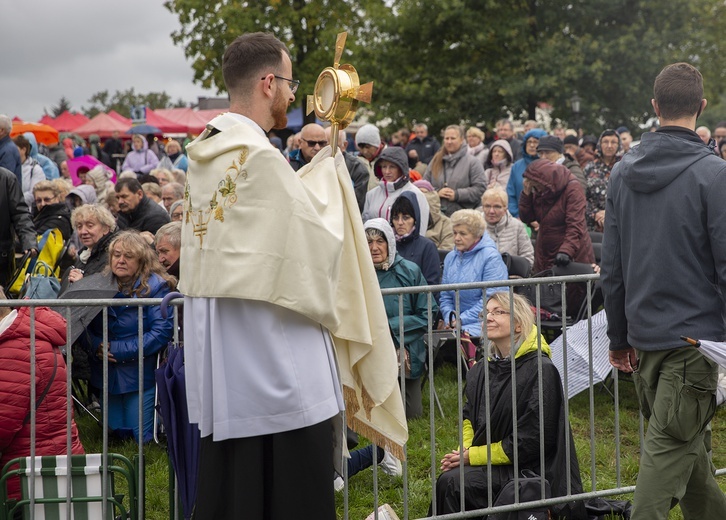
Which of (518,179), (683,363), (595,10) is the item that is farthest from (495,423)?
(595,10)

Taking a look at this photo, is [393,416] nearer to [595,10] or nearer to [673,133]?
[673,133]

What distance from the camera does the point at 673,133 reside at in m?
3.72

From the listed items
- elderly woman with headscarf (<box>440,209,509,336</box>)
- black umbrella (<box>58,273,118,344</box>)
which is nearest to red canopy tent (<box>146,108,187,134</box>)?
elderly woman with headscarf (<box>440,209,509,336</box>)

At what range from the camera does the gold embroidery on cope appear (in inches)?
113

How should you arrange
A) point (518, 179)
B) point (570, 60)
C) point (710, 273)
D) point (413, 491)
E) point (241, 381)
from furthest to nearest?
point (570, 60) < point (518, 179) < point (413, 491) < point (710, 273) < point (241, 381)

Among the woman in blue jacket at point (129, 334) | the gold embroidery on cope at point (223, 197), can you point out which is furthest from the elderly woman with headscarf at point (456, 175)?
the gold embroidery on cope at point (223, 197)

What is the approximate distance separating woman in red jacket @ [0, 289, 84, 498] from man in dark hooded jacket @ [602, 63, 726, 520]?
2.63m

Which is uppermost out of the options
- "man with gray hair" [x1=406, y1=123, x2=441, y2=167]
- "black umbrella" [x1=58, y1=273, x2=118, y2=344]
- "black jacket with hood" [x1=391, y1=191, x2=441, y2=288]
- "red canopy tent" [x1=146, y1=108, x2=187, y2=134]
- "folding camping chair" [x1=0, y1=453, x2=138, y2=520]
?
"red canopy tent" [x1=146, y1=108, x2=187, y2=134]

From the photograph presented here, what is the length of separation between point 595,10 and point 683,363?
2792 centimetres

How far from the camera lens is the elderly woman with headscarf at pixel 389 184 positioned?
8.47 m

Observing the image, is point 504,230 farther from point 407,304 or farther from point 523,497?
point 523,497

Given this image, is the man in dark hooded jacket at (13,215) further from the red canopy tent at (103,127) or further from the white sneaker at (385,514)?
the red canopy tent at (103,127)

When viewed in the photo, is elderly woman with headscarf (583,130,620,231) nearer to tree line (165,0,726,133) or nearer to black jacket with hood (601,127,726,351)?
black jacket with hood (601,127,726,351)

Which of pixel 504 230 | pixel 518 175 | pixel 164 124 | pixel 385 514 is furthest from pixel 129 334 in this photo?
pixel 164 124
